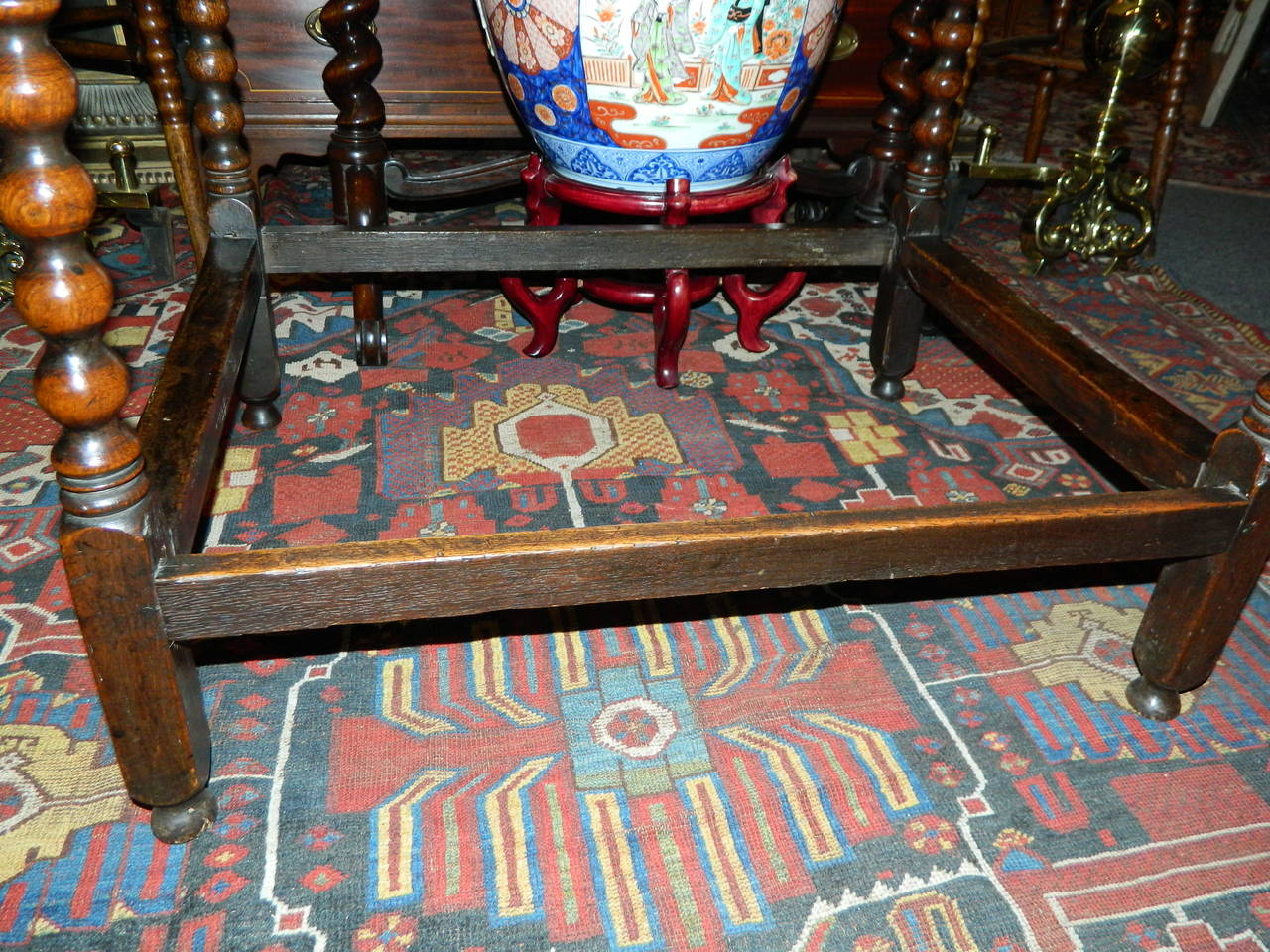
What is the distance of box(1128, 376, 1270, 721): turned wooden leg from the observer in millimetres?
896

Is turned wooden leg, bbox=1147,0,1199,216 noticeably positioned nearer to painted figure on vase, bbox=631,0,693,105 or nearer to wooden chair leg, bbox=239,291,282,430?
painted figure on vase, bbox=631,0,693,105

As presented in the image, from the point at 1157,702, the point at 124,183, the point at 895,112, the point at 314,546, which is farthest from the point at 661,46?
the point at 124,183

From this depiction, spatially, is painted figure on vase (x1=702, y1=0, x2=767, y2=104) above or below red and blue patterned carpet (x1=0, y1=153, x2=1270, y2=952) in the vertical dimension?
above

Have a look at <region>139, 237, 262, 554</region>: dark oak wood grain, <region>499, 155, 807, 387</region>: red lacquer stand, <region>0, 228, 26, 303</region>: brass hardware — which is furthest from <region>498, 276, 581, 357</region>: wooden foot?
<region>0, 228, 26, 303</region>: brass hardware

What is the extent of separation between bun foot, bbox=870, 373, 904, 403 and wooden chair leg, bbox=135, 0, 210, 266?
3.94 ft

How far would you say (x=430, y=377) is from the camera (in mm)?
1660

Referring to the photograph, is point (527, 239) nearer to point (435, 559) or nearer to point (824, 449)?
point (824, 449)

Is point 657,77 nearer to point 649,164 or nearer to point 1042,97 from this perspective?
point 649,164

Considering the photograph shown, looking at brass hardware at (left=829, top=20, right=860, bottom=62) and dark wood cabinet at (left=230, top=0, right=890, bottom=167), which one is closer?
dark wood cabinet at (left=230, top=0, right=890, bottom=167)

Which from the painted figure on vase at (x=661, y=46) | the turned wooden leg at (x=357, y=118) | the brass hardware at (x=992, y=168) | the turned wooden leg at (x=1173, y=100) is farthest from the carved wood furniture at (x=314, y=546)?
the turned wooden leg at (x=1173, y=100)

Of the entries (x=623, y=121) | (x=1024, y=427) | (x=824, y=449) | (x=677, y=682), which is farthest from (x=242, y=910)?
(x=1024, y=427)

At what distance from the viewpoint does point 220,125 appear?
1334 millimetres

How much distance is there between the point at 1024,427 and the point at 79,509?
138 cm

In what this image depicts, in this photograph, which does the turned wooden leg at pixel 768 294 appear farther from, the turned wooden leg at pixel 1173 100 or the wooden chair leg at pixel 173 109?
the turned wooden leg at pixel 1173 100
